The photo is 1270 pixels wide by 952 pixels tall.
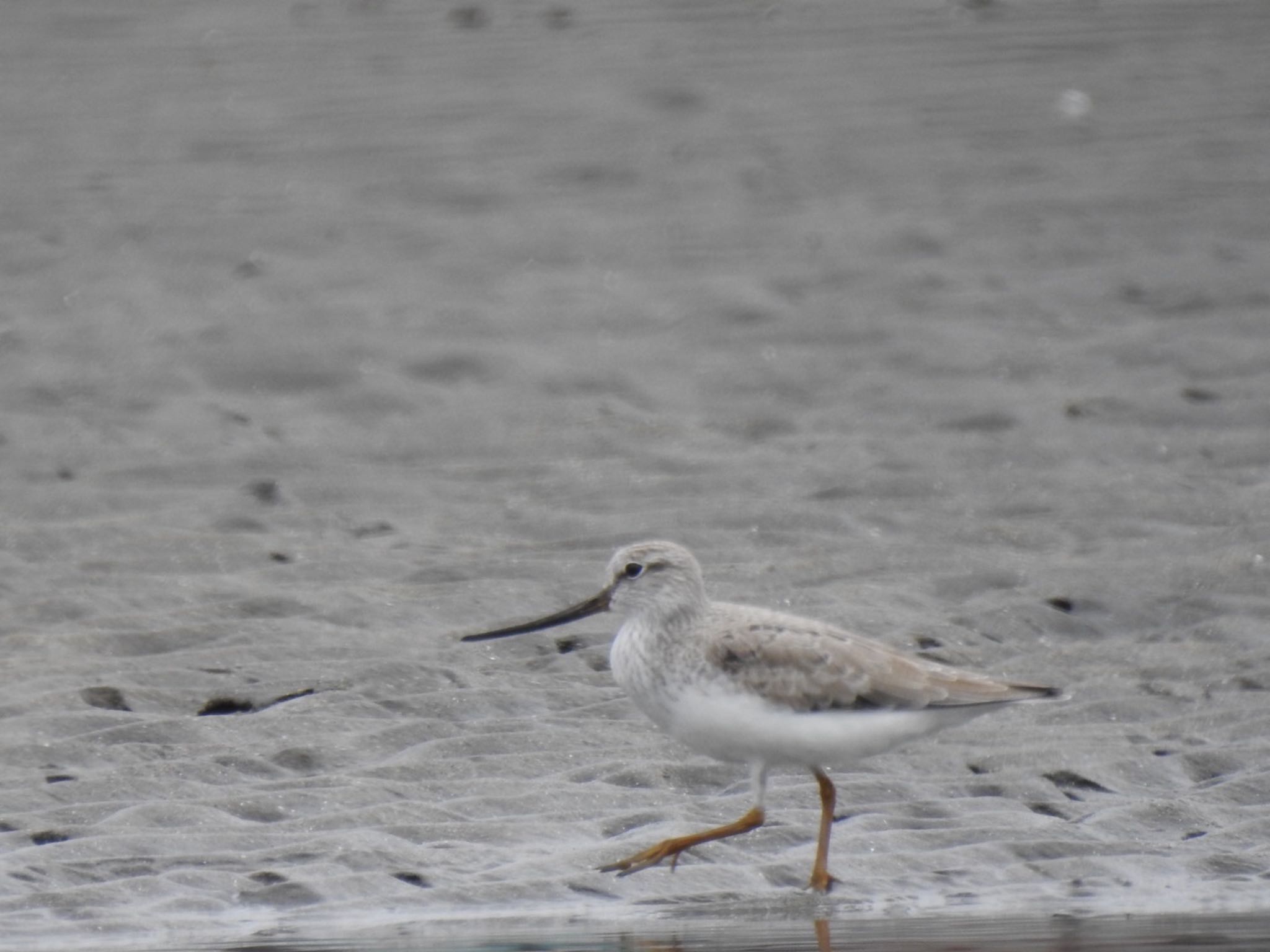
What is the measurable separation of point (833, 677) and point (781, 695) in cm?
20

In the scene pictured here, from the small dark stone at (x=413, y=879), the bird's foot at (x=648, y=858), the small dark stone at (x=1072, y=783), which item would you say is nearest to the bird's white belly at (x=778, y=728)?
the bird's foot at (x=648, y=858)

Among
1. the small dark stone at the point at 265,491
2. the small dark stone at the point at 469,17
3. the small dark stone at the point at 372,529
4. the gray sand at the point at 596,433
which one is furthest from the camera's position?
the small dark stone at the point at 469,17

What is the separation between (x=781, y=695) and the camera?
22.2 ft

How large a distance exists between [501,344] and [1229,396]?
13.1 ft

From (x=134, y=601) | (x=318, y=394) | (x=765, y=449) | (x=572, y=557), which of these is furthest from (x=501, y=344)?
(x=134, y=601)

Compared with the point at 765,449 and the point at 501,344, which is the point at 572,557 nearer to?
the point at 765,449

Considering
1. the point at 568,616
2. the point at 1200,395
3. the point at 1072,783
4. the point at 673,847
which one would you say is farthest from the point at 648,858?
the point at 1200,395

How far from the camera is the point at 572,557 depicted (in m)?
9.55

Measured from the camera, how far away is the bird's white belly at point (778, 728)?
672 cm

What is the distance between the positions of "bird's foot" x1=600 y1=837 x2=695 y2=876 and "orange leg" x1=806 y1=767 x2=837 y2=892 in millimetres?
405

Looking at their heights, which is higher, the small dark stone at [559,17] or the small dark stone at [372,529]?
the small dark stone at [559,17]

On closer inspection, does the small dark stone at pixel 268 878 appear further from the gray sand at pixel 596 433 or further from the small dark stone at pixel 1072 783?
the small dark stone at pixel 1072 783

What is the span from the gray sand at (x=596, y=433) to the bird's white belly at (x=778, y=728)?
385 millimetres

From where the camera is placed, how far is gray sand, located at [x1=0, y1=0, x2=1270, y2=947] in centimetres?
701
